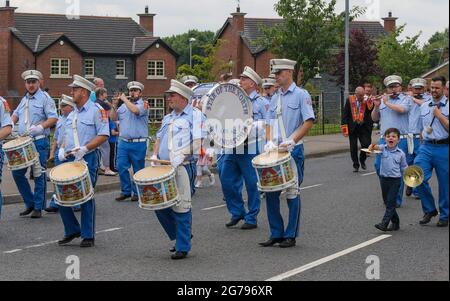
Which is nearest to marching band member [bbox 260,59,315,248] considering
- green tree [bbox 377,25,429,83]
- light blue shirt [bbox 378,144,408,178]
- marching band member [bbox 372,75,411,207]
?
light blue shirt [bbox 378,144,408,178]

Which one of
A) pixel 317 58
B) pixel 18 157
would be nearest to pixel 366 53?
pixel 317 58

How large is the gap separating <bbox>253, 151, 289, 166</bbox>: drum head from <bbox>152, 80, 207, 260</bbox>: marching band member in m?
0.67

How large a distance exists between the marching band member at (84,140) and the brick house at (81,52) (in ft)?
158

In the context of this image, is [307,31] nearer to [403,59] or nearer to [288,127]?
[403,59]

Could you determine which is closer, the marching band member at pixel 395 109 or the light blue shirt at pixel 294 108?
the light blue shirt at pixel 294 108

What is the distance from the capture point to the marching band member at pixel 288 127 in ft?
32.3

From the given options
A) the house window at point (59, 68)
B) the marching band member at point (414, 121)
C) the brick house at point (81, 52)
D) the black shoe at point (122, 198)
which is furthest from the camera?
the house window at point (59, 68)

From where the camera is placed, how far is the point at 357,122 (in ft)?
64.1

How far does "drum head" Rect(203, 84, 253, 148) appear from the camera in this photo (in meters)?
10.5

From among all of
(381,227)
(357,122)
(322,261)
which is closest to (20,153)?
(322,261)

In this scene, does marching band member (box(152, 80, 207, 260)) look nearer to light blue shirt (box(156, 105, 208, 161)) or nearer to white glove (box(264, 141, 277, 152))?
light blue shirt (box(156, 105, 208, 161))

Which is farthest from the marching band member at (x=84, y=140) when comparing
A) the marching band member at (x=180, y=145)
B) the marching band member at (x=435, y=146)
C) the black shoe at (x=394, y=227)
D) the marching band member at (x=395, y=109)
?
the marching band member at (x=395, y=109)

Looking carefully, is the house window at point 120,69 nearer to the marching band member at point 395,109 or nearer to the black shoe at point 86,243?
the marching band member at point 395,109

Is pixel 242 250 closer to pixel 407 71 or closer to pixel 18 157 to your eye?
pixel 18 157
